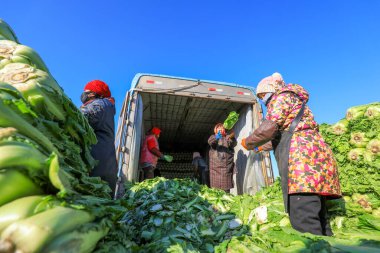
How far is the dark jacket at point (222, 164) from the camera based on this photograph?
7.53 m

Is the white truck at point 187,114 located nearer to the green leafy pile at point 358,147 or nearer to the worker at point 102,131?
the green leafy pile at point 358,147

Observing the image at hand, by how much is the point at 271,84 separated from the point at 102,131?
231cm

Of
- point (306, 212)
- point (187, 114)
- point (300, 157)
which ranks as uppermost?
point (187, 114)

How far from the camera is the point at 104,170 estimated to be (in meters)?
3.12

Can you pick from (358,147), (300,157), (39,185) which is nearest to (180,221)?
(300,157)

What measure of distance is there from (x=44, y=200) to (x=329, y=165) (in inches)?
108

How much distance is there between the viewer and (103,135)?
128 inches

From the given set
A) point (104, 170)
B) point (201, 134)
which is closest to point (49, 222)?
point (104, 170)

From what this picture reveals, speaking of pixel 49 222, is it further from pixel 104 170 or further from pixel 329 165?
pixel 329 165

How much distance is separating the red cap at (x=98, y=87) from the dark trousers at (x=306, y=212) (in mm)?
2805

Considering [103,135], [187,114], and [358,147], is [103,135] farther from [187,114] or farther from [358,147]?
[187,114]

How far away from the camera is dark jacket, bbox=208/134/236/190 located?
7.53m

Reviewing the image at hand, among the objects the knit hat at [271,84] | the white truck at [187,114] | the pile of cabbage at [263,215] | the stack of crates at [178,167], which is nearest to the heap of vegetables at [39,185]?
the pile of cabbage at [263,215]

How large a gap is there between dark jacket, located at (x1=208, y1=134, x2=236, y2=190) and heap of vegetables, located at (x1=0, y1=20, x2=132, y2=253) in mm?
6301
